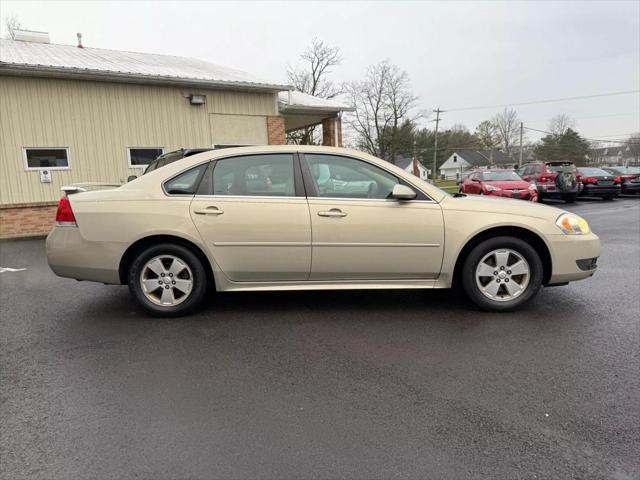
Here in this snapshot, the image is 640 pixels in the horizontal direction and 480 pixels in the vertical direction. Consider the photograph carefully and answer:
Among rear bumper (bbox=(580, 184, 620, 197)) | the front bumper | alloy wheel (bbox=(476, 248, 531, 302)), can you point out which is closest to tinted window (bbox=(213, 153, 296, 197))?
alloy wheel (bbox=(476, 248, 531, 302))

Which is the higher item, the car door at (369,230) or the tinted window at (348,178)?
the tinted window at (348,178)

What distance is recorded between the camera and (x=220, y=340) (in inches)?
143

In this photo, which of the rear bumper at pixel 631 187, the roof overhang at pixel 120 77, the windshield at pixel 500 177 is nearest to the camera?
the roof overhang at pixel 120 77

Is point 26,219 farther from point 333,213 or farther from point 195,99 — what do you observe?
point 333,213

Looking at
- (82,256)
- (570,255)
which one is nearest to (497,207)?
(570,255)

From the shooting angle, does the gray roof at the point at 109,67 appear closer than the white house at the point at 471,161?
Yes

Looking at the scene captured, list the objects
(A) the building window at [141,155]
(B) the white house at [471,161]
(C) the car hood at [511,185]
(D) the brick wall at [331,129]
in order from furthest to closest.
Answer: (B) the white house at [471,161]
(D) the brick wall at [331,129]
(C) the car hood at [511,185]
(A) the building window at [141,155]

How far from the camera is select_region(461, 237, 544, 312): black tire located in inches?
160

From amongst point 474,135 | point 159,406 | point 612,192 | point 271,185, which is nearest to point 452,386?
point 159,406

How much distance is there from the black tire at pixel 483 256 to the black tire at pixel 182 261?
245 centimetres

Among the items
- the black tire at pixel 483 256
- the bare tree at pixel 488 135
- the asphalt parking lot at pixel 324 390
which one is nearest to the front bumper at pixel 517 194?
the asphalt parking lot at pixel 324 390

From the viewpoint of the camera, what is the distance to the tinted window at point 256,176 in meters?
4.09

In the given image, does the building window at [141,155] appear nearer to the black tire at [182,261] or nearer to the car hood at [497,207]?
the black tire at [182,261]

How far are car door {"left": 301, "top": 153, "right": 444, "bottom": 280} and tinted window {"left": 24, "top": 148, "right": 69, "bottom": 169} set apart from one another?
9.43 meters
